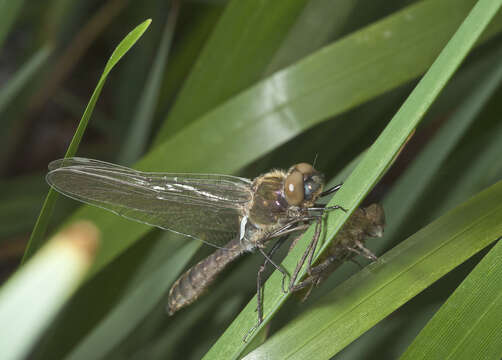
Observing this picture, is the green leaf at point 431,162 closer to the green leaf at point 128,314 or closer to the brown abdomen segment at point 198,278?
the brown abdomen segment at point 198,278

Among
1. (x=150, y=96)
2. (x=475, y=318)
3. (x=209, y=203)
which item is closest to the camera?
(x=475, y=318)

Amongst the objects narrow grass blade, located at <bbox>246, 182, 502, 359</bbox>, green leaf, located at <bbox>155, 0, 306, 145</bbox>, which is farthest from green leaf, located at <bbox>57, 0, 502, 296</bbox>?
narrow grass blade, located at <bbox>246, 182, 502, 359</bbox>

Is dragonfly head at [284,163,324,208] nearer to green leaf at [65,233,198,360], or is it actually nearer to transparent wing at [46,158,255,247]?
transparent wing at [46,158,255,247]

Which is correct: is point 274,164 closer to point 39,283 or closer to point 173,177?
point 173,177

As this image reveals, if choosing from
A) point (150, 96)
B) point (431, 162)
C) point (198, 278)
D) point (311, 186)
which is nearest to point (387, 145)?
point (311, 186)

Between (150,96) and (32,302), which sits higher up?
(150,96)

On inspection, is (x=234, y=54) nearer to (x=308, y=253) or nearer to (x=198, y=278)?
(x=198, y=278)

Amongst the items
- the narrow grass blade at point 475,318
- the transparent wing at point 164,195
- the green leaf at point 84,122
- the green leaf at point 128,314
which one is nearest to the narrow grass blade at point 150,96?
the transparent wing at point 164,195
